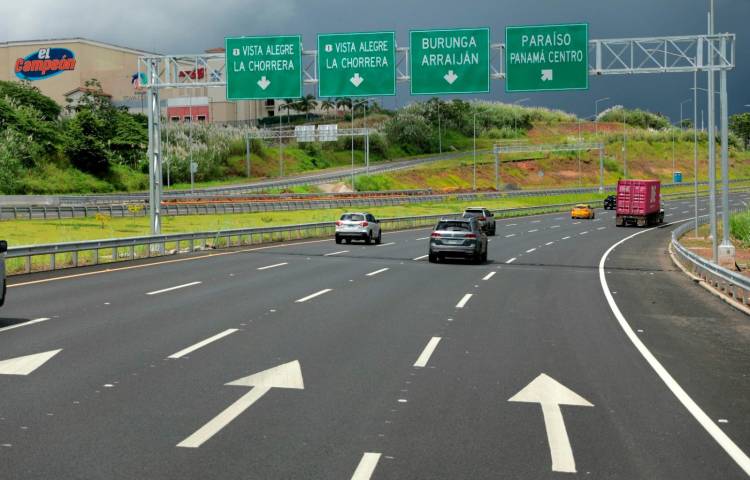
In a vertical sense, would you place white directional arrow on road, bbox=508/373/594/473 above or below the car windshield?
below

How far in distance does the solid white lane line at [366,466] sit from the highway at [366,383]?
0.05ft

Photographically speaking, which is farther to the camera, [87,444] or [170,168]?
[170,168]

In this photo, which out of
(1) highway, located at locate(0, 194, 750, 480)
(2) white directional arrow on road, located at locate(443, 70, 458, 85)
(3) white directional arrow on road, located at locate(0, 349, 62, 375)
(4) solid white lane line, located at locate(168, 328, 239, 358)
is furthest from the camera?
(2) white directional arrow on road, located at locate(443, 70, 458, 85)

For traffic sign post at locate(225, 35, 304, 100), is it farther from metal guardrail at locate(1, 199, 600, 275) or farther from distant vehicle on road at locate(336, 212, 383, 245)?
distant vehicle on road at locate(336, 212, 383, 245)

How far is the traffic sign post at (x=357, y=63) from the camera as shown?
29.6 metres

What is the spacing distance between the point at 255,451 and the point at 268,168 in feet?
346

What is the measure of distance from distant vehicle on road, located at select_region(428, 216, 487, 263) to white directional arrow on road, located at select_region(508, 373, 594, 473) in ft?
58.7

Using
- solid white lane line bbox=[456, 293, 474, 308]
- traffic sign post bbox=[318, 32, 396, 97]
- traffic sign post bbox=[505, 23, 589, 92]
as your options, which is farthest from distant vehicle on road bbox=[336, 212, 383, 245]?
solid white lane line bbox=[456, 293, 474, 308]

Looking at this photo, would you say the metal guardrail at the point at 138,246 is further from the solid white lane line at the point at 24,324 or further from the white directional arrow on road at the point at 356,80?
the solid white lane line at the point at 24,324

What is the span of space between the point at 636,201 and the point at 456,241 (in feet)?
121

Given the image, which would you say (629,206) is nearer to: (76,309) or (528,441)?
(76,309)

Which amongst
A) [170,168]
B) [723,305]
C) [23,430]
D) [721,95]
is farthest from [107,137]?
[23,430]

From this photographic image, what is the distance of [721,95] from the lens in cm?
2566

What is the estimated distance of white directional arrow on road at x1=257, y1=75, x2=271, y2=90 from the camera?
30.5 meters
